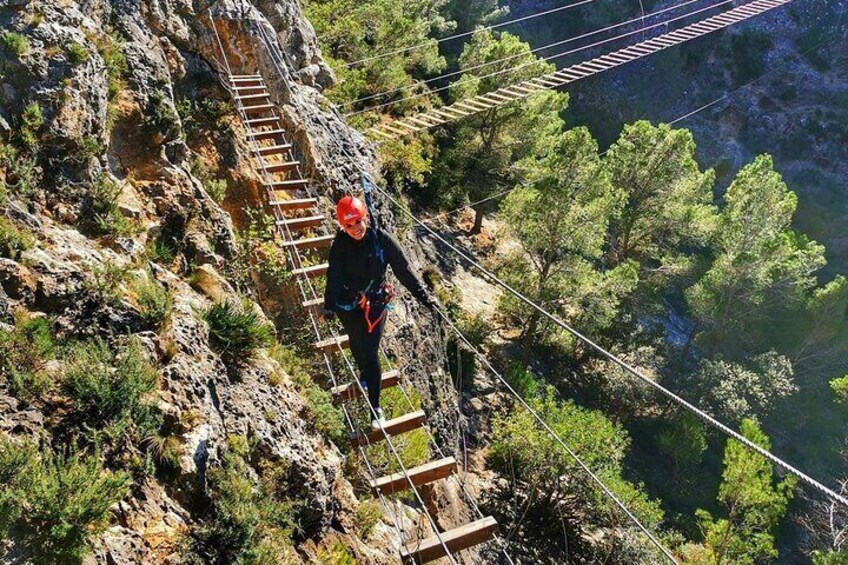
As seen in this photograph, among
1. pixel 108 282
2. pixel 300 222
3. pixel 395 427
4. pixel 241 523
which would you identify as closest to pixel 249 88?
pixel 300 222

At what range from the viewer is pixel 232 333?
5.69 m

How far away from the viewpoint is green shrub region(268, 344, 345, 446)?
20.2ft

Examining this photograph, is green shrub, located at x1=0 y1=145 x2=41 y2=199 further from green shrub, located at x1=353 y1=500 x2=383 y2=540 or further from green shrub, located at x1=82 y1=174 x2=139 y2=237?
green shrub, located at x1=353 y1=500 x2=383 y2=540

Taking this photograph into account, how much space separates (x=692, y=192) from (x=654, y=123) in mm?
25142

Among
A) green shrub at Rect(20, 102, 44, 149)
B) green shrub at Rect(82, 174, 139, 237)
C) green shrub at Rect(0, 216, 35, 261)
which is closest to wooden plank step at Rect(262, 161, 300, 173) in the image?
green shrub at Rect(82, 174, 139, 237)

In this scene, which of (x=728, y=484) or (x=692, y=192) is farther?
(x=692, y=192)

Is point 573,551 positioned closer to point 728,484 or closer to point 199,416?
point 728,484

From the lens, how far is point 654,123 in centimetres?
4906

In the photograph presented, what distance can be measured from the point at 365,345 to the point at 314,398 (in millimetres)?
1139

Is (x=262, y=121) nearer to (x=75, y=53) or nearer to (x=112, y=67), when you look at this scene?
(x=112, y=67)

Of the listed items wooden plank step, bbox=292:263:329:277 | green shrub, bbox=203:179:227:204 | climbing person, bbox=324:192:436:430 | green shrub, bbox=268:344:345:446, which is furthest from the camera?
green shrub, bbox=203:179:227:204

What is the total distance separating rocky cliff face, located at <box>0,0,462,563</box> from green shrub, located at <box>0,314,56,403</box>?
0.06m

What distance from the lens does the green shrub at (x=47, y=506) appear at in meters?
3.17

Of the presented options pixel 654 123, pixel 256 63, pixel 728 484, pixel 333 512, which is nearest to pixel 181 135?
pixel 256 63
